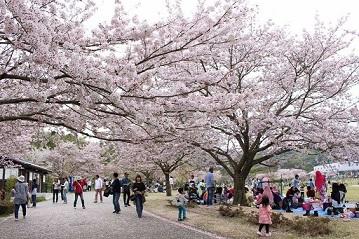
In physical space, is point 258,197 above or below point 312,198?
above

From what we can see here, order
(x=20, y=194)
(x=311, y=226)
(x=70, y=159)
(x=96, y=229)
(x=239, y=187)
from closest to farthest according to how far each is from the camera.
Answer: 1. (x=311, y=226)
2. (x=96, y=229)
3. (x=20, y=194)
4. (x=239, y=187)
5. (x=70, y=159)

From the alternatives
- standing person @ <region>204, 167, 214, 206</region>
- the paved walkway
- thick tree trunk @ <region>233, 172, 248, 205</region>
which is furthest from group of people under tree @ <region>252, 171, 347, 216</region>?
the paved walkway

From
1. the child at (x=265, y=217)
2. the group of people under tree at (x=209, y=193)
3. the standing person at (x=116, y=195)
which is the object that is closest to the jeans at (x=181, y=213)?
the standing person at (x=116, y=195)

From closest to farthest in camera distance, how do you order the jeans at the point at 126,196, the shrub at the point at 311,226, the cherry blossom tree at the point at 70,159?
1. the shrub at the point at 311,226
2. the jeans at the point at 126,196
3. the cherry blossom tree at the point at 70,159

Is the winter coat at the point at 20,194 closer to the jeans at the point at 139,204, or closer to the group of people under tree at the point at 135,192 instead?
the group of people under tree at the point at 135,192

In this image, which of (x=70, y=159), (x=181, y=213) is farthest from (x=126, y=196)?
(x=70, y=159)

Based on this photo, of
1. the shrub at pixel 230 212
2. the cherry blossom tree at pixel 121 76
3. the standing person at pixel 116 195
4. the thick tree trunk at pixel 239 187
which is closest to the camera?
the cherry blossom tree at pixel 121 76

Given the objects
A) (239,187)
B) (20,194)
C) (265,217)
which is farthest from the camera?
(239,187)

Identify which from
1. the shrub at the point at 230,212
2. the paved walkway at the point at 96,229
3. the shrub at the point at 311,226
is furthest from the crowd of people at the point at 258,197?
the paved walkway at the point at 96,229

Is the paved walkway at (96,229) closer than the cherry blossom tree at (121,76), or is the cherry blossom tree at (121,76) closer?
the cherry blossom tree at (121,76)

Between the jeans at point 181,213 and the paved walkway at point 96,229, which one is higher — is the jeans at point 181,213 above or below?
above

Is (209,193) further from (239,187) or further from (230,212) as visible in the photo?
(230,212)

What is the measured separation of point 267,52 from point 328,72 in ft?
8.52

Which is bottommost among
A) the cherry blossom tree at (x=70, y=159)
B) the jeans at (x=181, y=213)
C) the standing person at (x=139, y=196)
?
the jeans at (x=181, y=213)
